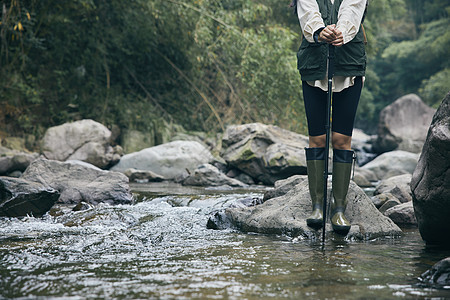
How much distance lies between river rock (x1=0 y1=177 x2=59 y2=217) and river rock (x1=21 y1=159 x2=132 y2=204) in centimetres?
81

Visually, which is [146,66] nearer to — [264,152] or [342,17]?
[264,152]

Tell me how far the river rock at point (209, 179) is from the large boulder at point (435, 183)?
497 cm

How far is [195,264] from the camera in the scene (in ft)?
8.57

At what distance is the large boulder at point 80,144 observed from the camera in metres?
9.97

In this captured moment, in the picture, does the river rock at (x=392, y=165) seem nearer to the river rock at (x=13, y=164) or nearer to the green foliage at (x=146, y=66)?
the green foliage at (x=146, y=66)

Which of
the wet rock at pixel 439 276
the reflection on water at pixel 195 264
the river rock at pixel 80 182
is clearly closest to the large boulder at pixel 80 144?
the river rock at pixel 80 182

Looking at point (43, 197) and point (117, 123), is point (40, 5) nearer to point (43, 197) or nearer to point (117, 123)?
point (117, 123)

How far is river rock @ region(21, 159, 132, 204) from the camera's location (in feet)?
18.8

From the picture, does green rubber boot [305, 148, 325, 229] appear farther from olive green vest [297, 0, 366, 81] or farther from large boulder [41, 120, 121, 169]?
large boulder [41, 120, 121, 169]

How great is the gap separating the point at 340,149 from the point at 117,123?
9.45m

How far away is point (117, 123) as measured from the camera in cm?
1240

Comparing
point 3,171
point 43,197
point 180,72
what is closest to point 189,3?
point 180,72

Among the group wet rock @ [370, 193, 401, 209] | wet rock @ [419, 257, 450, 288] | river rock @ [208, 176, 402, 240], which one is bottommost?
wet rock @ [419, 257, 450, 288]

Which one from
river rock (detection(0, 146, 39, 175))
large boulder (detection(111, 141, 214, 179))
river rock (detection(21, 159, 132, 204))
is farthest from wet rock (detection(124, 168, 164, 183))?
river rock (detection(21, 159, 132, 204))
